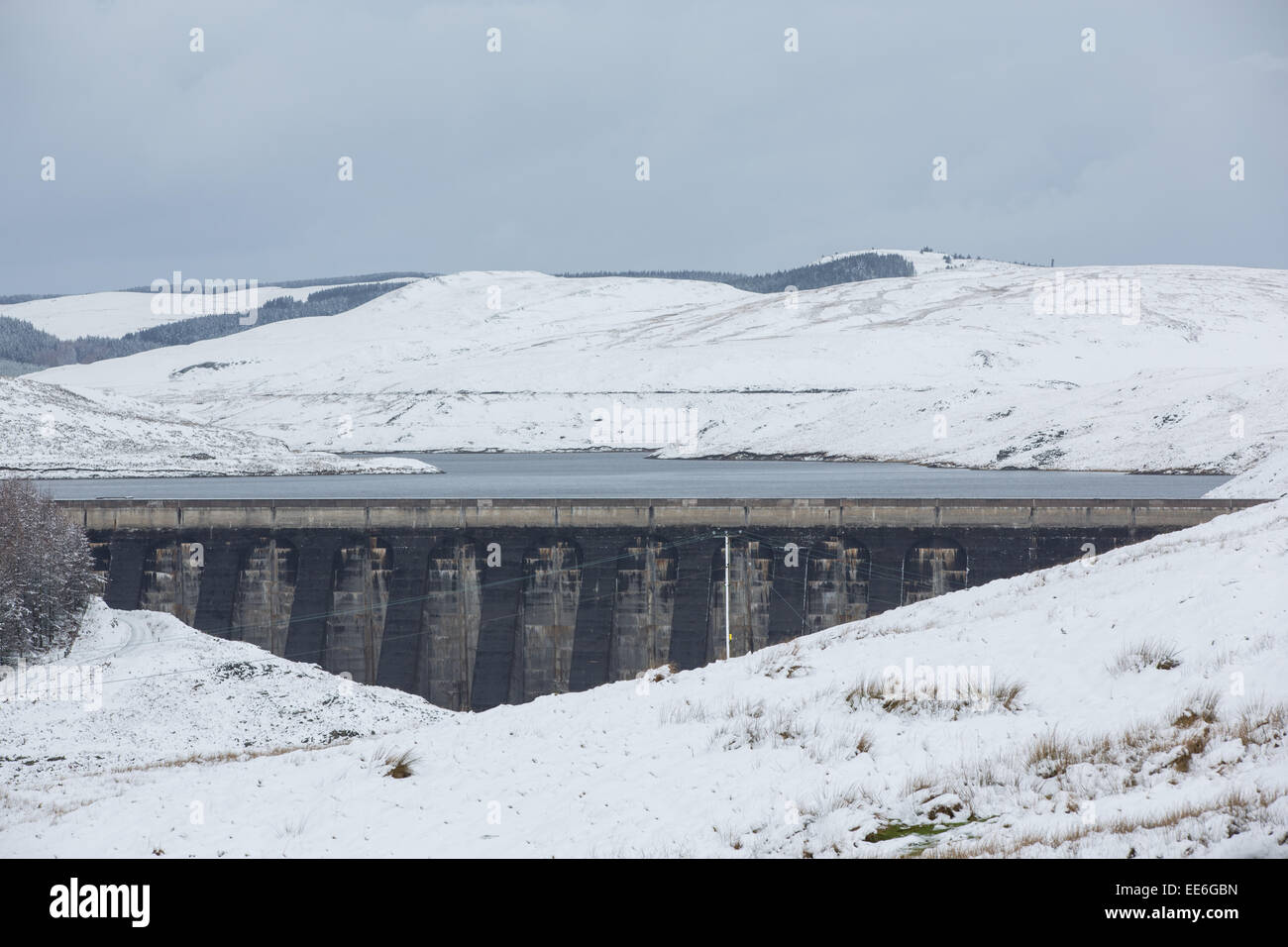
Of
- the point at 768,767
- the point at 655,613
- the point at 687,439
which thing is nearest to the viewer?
the point at 768,767

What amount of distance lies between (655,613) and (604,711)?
18653 mm

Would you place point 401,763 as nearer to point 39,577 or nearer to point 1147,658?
point 1147,658

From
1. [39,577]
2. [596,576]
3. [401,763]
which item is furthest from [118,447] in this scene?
[401,763]

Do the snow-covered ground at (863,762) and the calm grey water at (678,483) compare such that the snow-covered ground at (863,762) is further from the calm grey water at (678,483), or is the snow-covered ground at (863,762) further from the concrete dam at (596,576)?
the calm grey water at (678,483)

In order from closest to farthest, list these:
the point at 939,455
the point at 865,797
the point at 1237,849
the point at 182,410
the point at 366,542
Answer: the point at 1237,849, the point at 865,797, the point at 366,542, the point at 939,455, the point at 182,410

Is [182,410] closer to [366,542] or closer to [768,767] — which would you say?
[366,542]

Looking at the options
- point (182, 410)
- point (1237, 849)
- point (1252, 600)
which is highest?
point (182, 410)

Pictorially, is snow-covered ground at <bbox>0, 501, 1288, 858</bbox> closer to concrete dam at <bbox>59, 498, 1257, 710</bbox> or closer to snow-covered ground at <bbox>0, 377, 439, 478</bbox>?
concrete dam at <bbox>59, 498, 1257, 710</bbox>

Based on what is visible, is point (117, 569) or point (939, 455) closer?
point (117, 569)

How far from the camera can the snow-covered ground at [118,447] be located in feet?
321

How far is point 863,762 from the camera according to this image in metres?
13.6

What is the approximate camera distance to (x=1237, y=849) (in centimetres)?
949

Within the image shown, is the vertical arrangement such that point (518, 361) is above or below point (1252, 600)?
above
